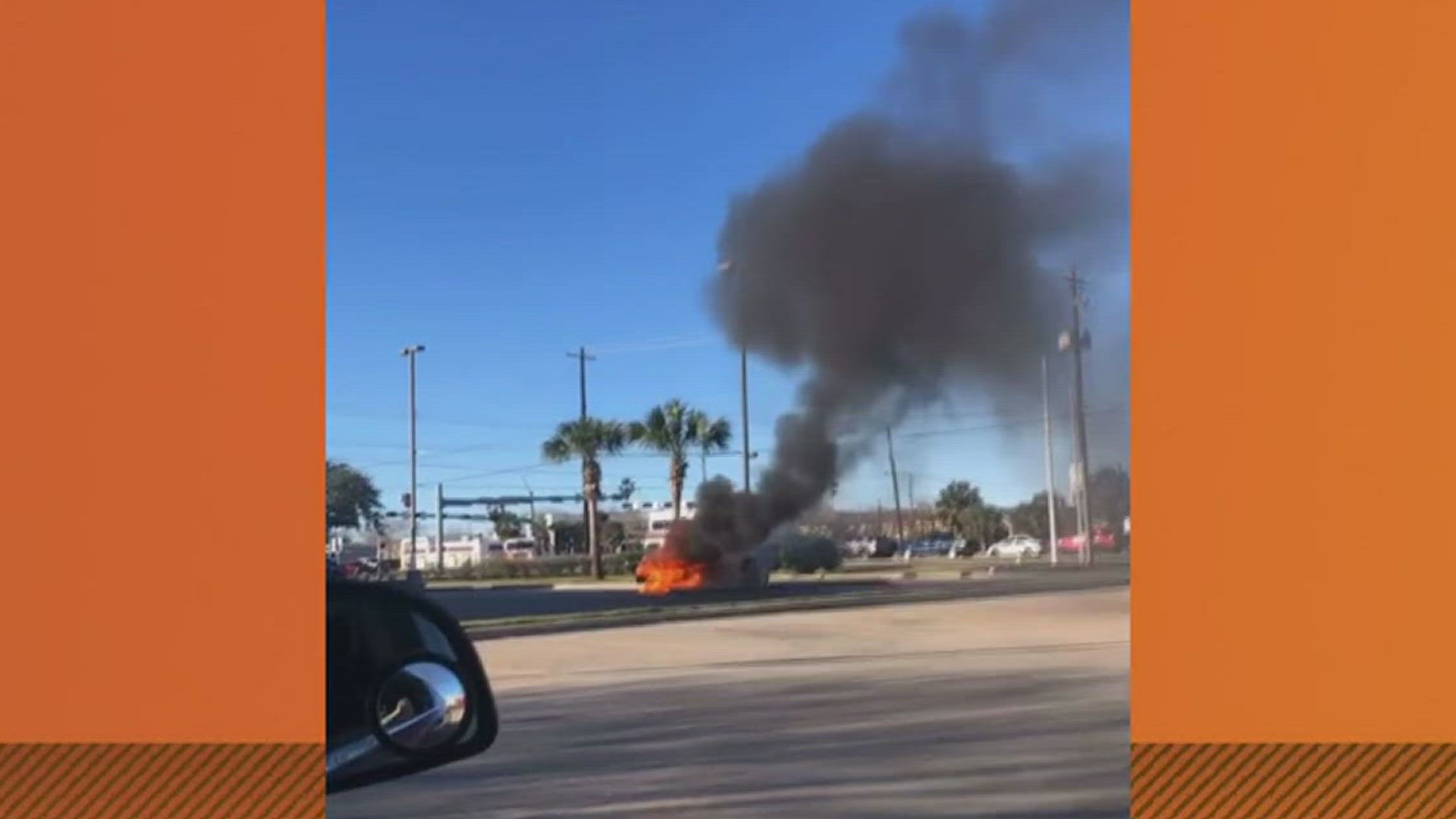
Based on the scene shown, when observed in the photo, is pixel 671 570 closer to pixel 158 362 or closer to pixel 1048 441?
pixel 1048 441

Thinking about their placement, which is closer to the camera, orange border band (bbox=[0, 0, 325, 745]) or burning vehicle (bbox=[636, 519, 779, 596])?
orange border band (bbox=[0, 0, 325, 745])

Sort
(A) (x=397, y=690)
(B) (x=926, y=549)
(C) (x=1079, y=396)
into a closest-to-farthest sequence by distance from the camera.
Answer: (A) (x=397, y=690) → (C) (x=1079, y=396) → (B) (x=926, y=549)

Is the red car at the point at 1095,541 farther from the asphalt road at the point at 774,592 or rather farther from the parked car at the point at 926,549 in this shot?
the parked car at the point at 926,549

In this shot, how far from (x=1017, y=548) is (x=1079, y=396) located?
487 millimetres

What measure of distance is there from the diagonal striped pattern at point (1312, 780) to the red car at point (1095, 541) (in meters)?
0.51

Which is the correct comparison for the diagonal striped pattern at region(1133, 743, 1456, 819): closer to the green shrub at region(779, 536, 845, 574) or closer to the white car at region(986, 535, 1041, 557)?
the white car at region(986, 535, 1041, 557)

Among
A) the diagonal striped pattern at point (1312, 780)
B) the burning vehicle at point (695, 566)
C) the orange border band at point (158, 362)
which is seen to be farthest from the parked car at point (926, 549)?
the orange border band at point (158, 362)

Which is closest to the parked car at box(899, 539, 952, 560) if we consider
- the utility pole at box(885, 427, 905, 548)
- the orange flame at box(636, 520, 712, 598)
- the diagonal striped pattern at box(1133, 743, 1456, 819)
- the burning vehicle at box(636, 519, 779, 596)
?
the utility pole at box(885, 427, 905, 548)

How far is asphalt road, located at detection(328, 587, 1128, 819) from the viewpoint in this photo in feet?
10.8

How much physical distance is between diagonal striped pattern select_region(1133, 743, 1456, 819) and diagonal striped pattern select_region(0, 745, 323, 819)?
204cm

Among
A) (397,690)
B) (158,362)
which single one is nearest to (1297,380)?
(397,690)

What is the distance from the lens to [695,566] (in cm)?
335

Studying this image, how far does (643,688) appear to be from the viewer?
374cm

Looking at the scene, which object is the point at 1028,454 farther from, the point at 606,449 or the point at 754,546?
the point at 606,449
